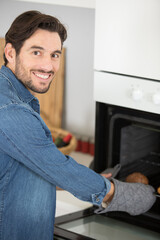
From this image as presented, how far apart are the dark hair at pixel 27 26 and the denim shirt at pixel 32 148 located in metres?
0.08

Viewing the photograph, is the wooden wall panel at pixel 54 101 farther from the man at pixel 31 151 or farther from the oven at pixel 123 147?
the man at pixel 31 151

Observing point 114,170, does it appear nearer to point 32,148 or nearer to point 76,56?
point 32,148

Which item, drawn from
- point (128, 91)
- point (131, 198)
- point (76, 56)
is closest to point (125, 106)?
point (128, 91)

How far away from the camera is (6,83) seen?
3.54 ft

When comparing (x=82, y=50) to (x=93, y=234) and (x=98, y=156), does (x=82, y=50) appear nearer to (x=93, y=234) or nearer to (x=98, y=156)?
(x=98, y=156)

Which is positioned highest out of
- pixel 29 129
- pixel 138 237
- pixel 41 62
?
pixel 41 62

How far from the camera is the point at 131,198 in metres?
1.24

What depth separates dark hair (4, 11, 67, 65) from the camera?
1.08m

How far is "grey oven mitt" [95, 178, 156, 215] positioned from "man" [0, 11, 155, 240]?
0.03ft

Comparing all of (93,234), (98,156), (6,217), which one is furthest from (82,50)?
(6,217)

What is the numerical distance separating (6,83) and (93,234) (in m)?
0.58

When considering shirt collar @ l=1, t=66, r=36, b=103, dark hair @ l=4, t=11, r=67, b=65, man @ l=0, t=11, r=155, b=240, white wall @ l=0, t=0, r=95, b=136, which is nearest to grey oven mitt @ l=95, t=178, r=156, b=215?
man @ l=0, t=11, r=155, b=240

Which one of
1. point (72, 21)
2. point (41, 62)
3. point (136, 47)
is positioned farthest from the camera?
point (72, 21)

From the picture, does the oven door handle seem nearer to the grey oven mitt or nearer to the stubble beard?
the grey oven mitt
